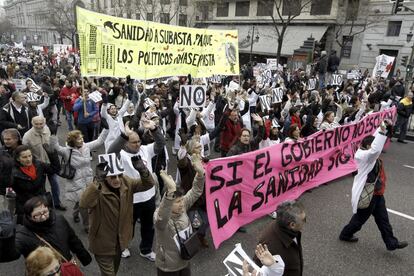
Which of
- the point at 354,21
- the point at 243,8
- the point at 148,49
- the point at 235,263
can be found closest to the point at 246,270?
the point at 235,263

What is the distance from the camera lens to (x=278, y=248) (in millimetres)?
2545

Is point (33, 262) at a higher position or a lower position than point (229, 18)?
lower

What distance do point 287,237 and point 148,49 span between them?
19.6ft

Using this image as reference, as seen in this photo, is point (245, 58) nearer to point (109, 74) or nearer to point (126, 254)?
point (109, 74)

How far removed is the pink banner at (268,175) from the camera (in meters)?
4.37

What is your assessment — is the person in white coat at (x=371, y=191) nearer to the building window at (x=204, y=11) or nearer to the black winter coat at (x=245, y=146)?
the black winter coat at (x=245, y=146)

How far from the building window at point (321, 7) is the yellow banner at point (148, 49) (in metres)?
23.7

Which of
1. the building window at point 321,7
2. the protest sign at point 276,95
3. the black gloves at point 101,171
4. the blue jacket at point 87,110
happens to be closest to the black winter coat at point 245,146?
the black gloves at point 101,171

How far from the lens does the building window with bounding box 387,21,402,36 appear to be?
25.7 meters

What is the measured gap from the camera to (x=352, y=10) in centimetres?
2672

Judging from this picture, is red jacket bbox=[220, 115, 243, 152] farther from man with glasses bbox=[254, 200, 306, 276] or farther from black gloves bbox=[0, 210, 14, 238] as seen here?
black gloves bbox=[0, 210, 14, 238]

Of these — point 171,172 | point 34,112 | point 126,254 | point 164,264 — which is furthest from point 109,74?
point 164,264

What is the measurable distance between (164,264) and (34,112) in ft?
17.1

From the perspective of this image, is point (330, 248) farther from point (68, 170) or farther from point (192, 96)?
point (68, 170)
